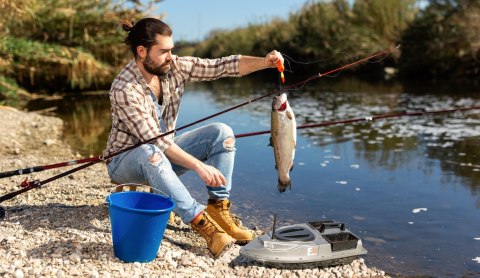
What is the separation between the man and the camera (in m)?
3.73

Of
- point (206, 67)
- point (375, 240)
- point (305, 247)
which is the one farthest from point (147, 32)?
point (375, 240)

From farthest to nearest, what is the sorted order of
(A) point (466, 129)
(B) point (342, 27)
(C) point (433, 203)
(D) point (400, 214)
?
(B) point (342, 27)
(A) point (466, 129)
(C) point (433, 203)
(D) point (400, 214)

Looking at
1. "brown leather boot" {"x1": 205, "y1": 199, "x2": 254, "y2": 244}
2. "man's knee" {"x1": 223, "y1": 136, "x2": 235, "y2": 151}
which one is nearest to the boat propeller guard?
"brown leather boot" {"x1": 205, "y1": 199, "x2": 254, "y2": 244}

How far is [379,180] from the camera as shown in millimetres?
6520

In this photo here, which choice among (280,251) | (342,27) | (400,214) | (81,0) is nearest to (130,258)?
(280,251)

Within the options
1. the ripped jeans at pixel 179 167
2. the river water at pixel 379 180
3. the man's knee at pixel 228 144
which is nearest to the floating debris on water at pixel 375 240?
the river water at pixel 379 180

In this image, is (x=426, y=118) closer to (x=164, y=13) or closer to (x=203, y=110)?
(x=203, y=110)

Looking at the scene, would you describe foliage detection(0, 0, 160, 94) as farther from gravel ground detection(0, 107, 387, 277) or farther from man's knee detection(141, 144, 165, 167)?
man's knee detection(141, 144, 165, 167)

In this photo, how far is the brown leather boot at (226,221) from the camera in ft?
13.2

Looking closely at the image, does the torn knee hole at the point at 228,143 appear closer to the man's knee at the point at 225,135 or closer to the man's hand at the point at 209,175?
the man's knee at the point at 225,135

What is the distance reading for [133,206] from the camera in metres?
3.75

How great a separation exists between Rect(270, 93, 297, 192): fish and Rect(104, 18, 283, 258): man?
1.29 ft

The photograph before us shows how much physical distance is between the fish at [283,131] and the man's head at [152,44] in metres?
0.90

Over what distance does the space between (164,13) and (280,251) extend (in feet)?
42.0
